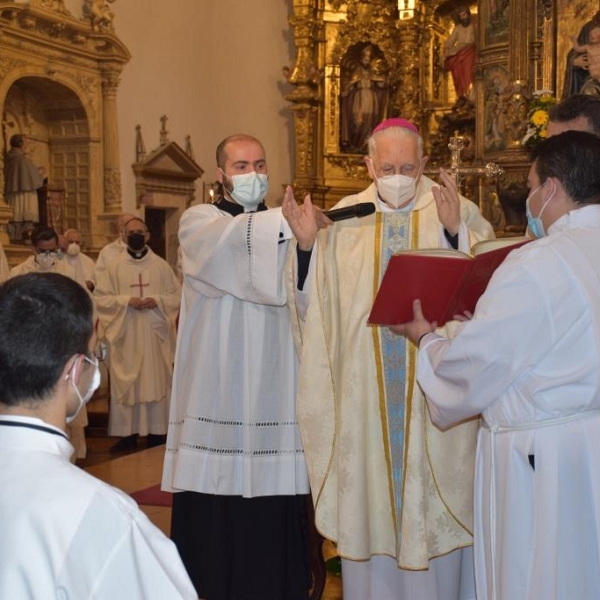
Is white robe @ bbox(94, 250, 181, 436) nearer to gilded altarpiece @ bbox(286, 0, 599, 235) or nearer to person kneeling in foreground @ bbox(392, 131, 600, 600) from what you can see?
gilded altarpiece @ bbox(286, 0, 599, 235)

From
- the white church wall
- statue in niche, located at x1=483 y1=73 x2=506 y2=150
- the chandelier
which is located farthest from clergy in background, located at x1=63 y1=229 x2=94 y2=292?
the chandelier

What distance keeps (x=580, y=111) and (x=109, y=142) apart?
38.4 feet

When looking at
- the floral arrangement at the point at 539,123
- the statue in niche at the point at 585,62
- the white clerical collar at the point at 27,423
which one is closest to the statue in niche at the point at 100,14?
the statue in niche at the point at 585,62

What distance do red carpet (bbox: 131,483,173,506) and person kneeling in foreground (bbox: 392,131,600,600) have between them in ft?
14.4

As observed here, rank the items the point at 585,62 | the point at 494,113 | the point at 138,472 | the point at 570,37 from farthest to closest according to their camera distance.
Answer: the point at 494,113 < the point at 570,37 < the point at 585,62 < the point at 138,472

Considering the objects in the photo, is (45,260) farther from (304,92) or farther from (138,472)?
(304,92)

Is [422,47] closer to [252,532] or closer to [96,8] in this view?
[96,8]

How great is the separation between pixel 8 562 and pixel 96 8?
44.2 feet

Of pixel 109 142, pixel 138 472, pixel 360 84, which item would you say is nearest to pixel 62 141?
pixel 109 142

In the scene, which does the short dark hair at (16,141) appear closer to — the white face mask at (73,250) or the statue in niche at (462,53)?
the white face mask at (73,250)

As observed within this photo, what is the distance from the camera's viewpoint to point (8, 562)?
73.0 inches

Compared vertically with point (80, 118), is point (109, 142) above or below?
below

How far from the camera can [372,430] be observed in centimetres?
416

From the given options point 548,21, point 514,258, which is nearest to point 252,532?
point 514,258
